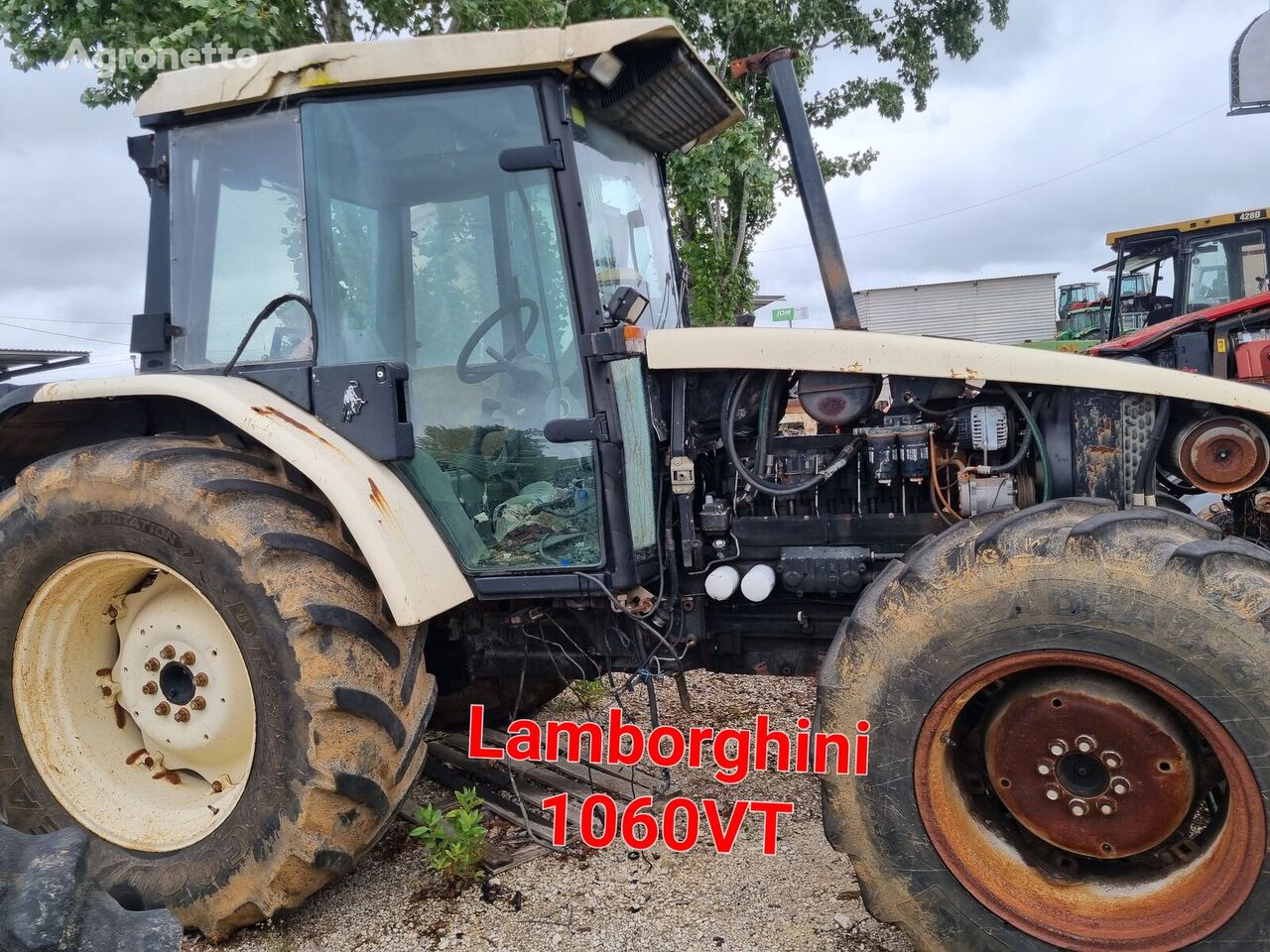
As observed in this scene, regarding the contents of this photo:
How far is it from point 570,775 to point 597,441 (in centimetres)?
142

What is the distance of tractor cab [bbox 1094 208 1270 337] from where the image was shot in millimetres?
10047

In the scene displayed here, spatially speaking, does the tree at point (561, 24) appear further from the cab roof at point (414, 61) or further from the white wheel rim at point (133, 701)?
the white wheel rim at point (133, 701)

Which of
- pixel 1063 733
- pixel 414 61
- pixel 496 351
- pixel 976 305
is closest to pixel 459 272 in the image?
pixel 496 351

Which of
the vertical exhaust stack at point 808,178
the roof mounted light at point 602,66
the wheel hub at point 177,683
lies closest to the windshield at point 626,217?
the roof mounted light at point 602,66

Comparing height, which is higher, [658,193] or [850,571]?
[658,193]

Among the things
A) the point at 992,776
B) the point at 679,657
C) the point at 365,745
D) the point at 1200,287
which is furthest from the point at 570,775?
the point at 1200,287

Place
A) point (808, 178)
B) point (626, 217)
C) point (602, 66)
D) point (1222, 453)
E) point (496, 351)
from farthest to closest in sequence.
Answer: point (626, 217), point (808, 178), point (496, 351), point (602, 66), point (1222, 453)

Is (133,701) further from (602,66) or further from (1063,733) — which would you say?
(1063,733)

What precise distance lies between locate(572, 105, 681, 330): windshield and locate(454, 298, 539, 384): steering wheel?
0.22 metres

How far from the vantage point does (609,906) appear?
272cm

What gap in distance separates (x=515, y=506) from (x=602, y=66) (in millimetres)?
1258

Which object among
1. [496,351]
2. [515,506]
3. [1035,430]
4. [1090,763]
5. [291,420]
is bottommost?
[1090,763]

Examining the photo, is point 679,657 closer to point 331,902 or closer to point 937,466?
point 937,466

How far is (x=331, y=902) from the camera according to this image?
2834 mm
